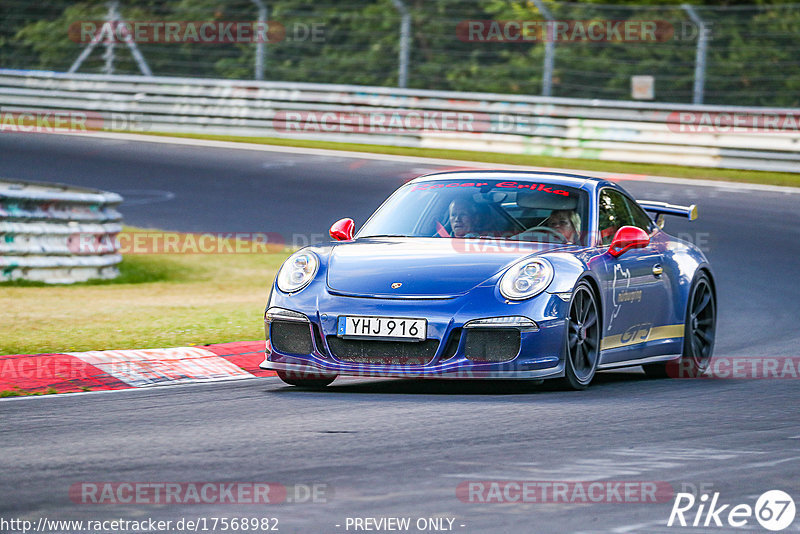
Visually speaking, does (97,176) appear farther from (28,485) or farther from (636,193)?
(28,485)

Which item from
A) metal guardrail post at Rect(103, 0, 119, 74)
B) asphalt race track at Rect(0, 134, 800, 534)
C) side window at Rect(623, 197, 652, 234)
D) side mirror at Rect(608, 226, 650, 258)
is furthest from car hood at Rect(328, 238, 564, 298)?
metal guardrail post at Rect(103, 0, 119, 74)

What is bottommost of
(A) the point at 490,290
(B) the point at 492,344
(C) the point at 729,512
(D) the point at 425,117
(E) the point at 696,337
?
(E) the point at 696,337

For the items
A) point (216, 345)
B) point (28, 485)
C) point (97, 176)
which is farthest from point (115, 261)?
point (28, 485)

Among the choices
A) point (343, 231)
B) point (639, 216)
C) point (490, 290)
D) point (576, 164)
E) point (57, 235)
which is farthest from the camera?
point (576, 164)

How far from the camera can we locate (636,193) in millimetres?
18766

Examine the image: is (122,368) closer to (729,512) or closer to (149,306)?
(149,306)

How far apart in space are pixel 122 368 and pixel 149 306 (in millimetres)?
3525

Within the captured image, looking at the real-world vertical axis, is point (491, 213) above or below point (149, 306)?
above

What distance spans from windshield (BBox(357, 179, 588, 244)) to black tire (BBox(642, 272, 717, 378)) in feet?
4.19

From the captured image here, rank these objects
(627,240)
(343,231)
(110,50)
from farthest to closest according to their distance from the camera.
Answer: (110,50) < (343,231) < (627,240)

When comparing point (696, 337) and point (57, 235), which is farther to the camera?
point (57, 235)

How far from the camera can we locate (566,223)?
8.38 meters

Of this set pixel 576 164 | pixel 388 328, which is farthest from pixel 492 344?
pixel 576 164

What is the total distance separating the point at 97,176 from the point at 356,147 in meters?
5.42
